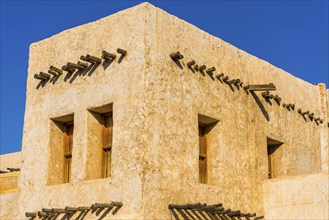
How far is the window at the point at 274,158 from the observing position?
45.5 ft

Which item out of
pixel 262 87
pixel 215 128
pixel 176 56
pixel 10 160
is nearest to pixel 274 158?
pixel 262 87

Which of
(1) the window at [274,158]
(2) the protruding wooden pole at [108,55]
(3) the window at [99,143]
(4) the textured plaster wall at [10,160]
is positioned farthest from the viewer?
(4) the textured plaster wall at [10,160]

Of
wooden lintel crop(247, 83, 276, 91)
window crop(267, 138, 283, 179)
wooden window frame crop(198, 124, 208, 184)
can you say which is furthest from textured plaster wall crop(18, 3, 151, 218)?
A: window crop(267, 138, 283, 179)

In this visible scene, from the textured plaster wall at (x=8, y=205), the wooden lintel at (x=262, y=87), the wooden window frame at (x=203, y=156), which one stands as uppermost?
the wooden lintel at (x=262, y=87)

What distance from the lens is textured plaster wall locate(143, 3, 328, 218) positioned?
1063 cm

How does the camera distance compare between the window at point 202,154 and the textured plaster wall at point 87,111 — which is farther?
the window at point 202,154

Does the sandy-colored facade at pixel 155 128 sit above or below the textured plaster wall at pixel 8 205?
above

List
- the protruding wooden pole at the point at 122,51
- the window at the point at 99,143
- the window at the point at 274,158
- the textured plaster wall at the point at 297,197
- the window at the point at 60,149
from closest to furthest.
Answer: the protruding wooden pole at the point at 122,51
the window at the point at 99,143
the textured plaster wall at the point at 297,197
the window at the point at 60,149
the window at the point at 274,158

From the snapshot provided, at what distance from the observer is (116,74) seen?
11227 mm

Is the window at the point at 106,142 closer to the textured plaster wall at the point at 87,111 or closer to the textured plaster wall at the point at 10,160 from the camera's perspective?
the textured plaster wall at the point at 87,111

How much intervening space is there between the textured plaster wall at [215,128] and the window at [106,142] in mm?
1332

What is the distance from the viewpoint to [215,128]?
12156 millimetres

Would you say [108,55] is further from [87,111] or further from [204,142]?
[204,142]

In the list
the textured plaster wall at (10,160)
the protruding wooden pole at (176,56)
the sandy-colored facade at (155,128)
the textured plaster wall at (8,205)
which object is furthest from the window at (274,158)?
the textured plaster wall at (10,160)
